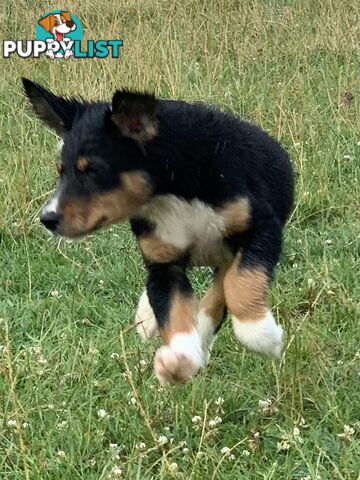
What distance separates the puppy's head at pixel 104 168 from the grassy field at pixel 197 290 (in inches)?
16.6

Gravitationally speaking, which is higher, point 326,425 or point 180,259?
point 180,259

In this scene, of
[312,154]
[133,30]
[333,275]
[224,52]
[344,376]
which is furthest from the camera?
[133,30]

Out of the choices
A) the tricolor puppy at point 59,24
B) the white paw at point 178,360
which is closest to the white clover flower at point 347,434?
the white paw at point 178,360

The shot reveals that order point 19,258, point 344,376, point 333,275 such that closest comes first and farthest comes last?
point 344,376
point 333,275
point 19,258

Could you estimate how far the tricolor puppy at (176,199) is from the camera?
294cm

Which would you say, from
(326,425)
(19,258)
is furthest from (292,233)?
(326,425)

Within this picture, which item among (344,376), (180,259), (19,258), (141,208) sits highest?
(141,208)

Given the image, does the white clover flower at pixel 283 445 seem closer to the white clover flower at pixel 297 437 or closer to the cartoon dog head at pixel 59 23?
the white clover flower at pixel 297 437

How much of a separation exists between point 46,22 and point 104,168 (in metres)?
6.12

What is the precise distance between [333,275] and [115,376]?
1.31 meters

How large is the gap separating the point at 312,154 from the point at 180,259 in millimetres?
2935

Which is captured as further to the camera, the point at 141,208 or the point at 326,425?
the point at 326,425

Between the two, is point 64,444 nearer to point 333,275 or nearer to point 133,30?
point 333,275

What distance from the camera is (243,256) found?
3084 millimetres
